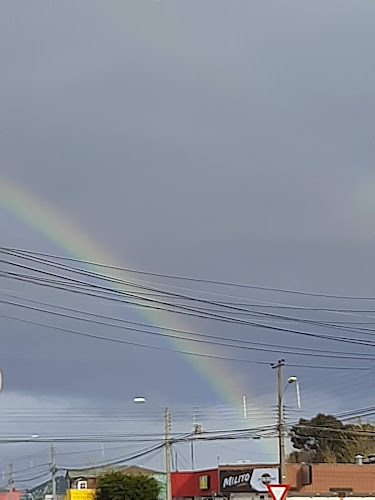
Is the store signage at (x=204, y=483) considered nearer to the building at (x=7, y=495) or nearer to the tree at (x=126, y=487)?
the tree at (x=126, y=487)

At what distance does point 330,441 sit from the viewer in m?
105

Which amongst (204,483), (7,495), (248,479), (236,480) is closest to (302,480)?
(248,479)

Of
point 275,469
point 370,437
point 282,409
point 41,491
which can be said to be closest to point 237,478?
point 275,469

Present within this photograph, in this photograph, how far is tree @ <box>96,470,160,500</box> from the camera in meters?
62.5

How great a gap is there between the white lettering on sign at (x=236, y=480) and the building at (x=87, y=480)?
4745 millimetres

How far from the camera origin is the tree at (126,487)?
2461 inches

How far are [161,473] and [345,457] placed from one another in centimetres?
2580

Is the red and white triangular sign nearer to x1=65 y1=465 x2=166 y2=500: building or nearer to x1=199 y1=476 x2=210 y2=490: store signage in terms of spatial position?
x1=65 y1=465 x2=166 y2=500: building

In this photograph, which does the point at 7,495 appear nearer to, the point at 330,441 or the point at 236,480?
the point at 330,441

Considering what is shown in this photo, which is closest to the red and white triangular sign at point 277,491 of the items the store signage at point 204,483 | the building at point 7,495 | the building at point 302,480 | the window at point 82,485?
the building at point 302,480

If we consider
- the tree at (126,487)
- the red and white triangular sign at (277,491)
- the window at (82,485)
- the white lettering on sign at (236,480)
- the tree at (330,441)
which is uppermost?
the tree at (330,441)

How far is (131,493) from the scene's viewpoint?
62.5m

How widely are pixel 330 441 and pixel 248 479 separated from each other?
3639 cm

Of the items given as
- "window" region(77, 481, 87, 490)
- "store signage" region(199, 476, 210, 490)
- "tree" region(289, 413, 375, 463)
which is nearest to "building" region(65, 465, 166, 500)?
"window" region(77, 481, 87, 490)
